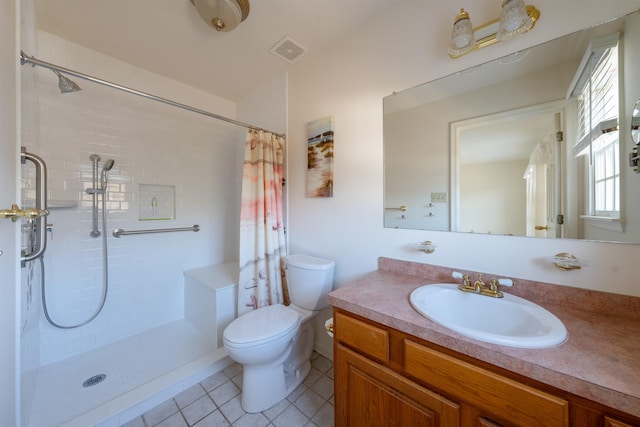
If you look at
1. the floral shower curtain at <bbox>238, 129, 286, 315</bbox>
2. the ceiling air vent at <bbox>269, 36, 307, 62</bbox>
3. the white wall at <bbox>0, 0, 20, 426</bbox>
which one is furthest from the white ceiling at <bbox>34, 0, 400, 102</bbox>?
the white wall at <bbox>0, 0, 20, 426</bbox>

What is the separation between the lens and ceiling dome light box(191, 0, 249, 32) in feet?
4.25

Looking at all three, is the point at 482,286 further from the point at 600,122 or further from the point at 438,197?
the point at 600,122

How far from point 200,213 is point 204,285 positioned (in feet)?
2.73

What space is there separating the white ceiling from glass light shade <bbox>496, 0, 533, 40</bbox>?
686 mm

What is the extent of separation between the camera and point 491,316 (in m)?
0.95

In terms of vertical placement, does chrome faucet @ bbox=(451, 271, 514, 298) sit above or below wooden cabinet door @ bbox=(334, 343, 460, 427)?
above

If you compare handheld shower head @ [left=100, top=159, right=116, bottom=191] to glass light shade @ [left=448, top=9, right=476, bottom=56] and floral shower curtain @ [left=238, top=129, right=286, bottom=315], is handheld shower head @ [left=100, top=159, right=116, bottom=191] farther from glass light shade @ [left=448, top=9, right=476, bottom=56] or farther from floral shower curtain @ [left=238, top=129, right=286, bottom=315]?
glass light shade @ [left=448, top=9, right=476, bottom=56]

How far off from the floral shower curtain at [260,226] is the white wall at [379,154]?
Result: 0.19 meters

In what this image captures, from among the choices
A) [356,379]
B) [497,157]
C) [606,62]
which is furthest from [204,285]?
[606,62]

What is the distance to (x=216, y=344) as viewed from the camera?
5.80 ft

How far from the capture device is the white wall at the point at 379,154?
0.91 m

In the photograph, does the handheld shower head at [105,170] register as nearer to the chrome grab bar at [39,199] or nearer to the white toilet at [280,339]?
the chrome grab bar at [39,199]

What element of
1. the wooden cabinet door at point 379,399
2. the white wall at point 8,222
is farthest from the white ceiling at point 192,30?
the wooden cabinet door at point 379,399

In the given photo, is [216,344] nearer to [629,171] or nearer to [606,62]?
[629,171]
